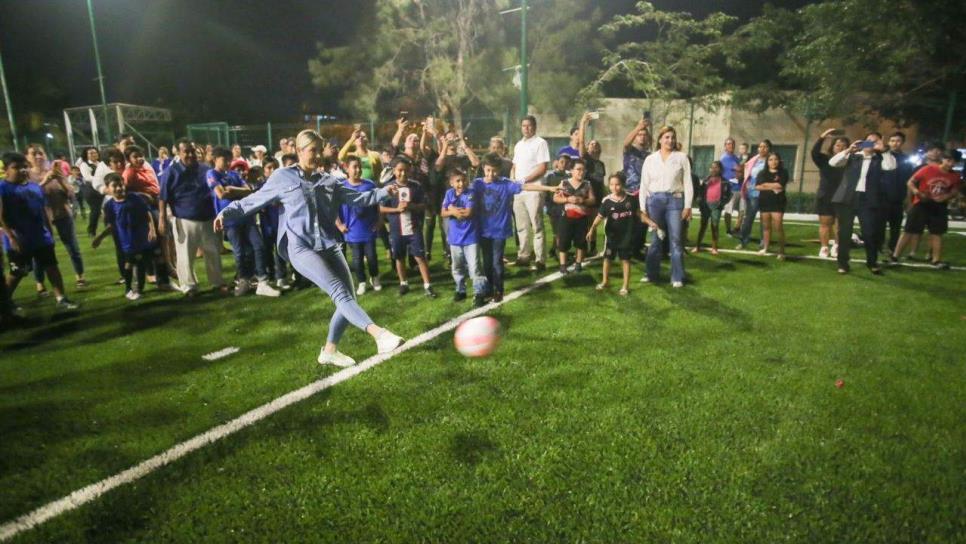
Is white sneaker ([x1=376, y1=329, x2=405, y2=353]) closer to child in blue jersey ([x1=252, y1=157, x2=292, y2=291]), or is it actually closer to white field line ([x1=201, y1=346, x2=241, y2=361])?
white field line ([x1=201, y1=346, x2=241, y2=361])

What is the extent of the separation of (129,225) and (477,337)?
525 centimetres

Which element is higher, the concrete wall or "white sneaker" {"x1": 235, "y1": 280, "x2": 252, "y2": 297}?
the concrete wall

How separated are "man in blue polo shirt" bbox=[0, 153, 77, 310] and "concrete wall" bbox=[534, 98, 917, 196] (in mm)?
19593

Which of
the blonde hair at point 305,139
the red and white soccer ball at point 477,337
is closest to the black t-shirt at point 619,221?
the red and white soccer ball at point 477,337

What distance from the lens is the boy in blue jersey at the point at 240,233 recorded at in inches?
299

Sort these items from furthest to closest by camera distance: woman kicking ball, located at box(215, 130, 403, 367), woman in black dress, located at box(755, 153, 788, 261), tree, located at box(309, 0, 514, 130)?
tree, located at box(309, 0, 514, 130)
woman in black dress, located at box(755, 153, 788, 261)
woman kicking ball, located at box(215, 130, 403, 367)

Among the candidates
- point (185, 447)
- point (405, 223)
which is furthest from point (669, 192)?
point (185, 447)

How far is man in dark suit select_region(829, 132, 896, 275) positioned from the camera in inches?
314

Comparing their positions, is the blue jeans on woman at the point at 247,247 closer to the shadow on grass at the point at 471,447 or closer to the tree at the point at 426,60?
the shadow on grass at the point at 471,447

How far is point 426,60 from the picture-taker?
3164 centimetres

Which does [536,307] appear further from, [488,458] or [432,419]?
[488,458]

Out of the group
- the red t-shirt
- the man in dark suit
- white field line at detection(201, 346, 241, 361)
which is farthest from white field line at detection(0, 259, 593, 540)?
the red t-shirt

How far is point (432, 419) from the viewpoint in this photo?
389 cm

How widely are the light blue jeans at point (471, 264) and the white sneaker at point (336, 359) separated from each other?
219 cm
